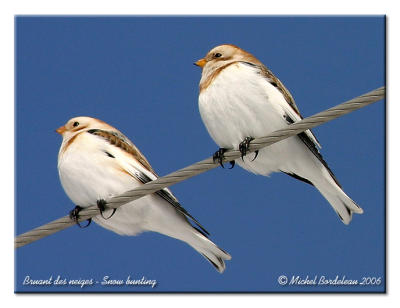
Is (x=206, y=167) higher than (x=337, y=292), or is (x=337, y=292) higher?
(x=206, y=167)

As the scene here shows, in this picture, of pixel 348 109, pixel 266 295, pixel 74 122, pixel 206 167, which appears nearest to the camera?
pixel 348 109

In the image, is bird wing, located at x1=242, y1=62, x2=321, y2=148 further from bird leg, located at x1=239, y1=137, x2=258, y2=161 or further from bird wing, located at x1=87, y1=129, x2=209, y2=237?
bird wing, located at x1=87, y1=129, x2=209, y2=237

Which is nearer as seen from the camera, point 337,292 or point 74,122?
point 337,292

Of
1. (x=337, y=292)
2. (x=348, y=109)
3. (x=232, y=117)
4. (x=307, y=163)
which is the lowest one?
(x=337, y=292)

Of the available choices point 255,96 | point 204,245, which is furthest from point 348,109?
point 204,245

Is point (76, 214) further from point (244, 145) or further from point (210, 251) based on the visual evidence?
point (244, 145)

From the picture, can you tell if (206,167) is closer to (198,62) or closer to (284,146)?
(284,146)

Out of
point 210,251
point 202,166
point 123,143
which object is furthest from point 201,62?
point 202,166
